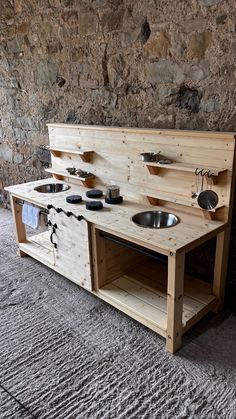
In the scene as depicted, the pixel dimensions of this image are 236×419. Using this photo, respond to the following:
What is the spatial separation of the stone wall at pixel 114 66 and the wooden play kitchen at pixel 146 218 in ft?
0.67

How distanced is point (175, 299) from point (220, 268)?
48 cm

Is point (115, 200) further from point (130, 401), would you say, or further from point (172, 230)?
point (130, 401)

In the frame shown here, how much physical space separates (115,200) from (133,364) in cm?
107

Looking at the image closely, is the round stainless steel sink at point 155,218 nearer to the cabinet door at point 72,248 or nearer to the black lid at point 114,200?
the black lid at point 114,200

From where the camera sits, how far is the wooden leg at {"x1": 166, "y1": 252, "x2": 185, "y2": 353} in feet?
5.64

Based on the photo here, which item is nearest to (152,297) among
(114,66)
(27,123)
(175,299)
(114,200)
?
(175,299)

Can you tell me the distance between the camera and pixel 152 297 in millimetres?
2174

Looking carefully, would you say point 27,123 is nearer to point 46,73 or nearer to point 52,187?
point 46,73

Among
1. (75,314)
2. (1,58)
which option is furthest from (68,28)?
(75,314)

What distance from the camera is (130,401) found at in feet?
5.21

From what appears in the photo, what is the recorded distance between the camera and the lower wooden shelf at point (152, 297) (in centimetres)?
198

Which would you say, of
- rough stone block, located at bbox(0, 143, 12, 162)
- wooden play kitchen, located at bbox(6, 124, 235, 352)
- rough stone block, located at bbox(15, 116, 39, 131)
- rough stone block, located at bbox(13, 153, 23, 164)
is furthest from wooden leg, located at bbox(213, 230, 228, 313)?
rough stone block, located at bbox(0, 143, 12, 162)

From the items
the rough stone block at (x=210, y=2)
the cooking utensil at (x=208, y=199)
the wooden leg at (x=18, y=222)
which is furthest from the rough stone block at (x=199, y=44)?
the wooden leg at (x=18, y=222)

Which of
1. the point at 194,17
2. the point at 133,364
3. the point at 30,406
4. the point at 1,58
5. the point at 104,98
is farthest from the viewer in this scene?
the point at 1,58
